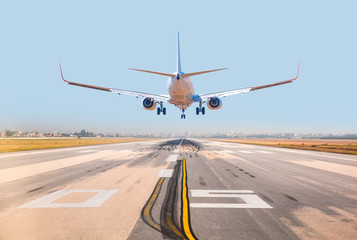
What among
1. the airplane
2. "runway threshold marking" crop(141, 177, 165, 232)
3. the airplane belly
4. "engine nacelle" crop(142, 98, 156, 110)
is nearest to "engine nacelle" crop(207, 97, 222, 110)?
the airplane

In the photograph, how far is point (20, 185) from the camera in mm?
8000

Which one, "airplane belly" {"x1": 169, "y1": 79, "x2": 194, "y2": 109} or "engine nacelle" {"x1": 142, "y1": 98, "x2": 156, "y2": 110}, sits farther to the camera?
"engine nacelle" {"x1": 142, "y1": 98, "x2": 156, "y2": 110}

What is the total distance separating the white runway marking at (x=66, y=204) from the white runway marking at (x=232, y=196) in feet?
9.26

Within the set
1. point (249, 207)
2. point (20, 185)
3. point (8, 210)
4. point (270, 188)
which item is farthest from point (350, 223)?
point (20, 185)

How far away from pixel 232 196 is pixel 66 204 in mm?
5121

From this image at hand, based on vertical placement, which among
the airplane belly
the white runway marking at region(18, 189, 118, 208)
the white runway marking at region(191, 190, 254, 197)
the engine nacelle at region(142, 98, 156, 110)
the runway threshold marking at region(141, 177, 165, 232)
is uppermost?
the airplane belly

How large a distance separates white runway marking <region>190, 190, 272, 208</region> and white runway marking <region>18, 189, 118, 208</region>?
282 centimetres

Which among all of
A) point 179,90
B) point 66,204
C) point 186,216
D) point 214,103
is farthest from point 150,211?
point 214,103

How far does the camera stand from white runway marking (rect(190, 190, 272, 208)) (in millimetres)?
5547

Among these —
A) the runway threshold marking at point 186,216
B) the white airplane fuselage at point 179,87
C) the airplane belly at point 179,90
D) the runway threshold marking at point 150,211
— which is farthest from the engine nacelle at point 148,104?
the runway threshold marking at point 186,216

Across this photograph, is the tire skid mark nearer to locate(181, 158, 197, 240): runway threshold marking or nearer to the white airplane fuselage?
locate(181, 158, 197, 240): runway threshold marking

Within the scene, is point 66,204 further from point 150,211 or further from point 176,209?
point 176,209

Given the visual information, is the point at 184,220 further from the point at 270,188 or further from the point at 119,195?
the point at 270,188

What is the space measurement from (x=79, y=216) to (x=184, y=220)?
8.48 ft
